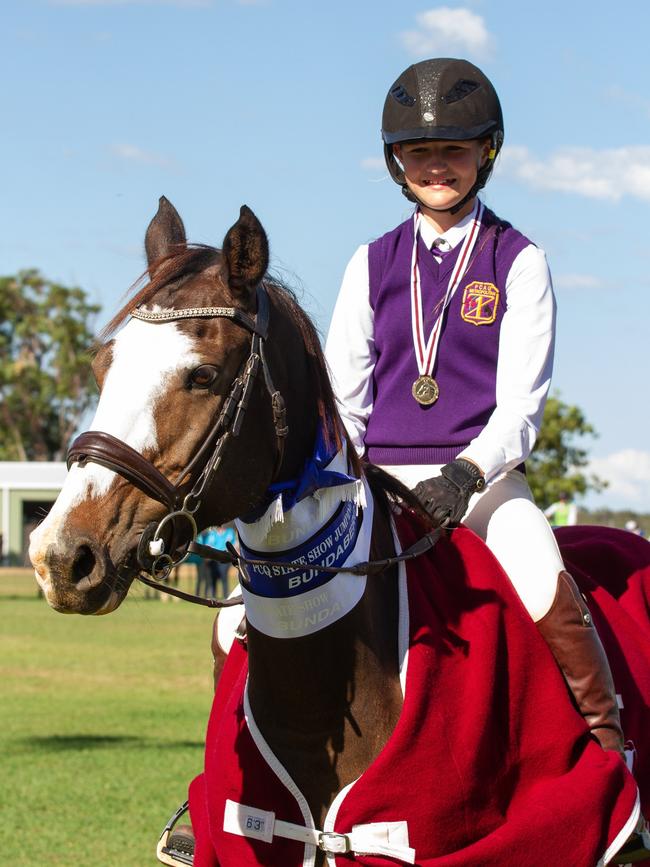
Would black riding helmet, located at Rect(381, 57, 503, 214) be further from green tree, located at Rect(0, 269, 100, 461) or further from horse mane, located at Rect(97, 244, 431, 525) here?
green tree, located at Rect(0, 269, 100, 461)

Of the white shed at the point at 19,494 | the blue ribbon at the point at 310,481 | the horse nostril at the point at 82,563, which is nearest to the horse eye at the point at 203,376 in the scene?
the blue ribbon at the point at 310,481

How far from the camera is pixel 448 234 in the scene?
4723mm

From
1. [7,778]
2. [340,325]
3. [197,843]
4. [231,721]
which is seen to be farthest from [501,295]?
[7,778]

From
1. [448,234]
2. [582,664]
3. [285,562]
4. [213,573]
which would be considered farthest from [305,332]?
[213,573]

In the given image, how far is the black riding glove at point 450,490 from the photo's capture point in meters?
4.02

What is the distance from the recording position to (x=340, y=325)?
15.6 ft

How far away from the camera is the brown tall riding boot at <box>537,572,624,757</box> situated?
401 cm

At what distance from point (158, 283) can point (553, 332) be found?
1.57m

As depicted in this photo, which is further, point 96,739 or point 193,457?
point 96,739

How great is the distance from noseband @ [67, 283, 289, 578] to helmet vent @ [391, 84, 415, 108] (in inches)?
53.9

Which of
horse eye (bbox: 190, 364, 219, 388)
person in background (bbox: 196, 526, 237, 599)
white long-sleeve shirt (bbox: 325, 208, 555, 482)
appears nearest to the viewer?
horse eye (bbox: 190, 364, 219, 388)

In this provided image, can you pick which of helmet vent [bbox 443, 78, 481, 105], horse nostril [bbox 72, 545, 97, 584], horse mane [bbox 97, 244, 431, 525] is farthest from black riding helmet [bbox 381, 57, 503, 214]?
horse nostril [bbox 72, 545, 97, 584]

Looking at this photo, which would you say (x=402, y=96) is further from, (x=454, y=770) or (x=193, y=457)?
(x=454, y=770)

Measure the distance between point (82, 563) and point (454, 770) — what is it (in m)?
1.32
